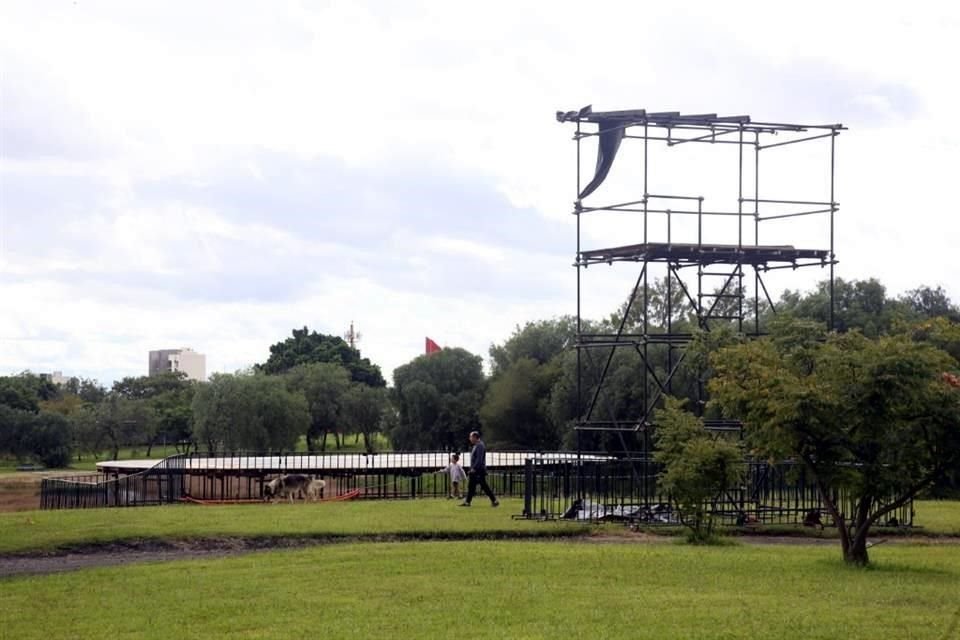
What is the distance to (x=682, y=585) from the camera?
53.4 ft

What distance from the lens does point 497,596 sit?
15.1 m

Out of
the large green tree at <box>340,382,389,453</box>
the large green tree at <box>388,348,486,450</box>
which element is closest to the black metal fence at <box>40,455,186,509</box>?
the large green tree at <box>388,348,486,450</box>

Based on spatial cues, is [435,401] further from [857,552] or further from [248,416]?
[857,552]

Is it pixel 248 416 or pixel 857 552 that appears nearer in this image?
pixel 857 552

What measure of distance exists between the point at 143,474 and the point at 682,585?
2107 centimetres

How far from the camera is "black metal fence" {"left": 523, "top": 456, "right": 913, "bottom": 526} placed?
2583 cm

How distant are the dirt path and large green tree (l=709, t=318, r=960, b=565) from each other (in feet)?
12.1

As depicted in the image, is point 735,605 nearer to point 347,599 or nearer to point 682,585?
point 682,585

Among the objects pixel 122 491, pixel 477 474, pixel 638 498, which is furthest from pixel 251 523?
pixel 122 491

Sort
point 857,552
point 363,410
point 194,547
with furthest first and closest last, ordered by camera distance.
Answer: point 363,410, point 194,547, point 857,552

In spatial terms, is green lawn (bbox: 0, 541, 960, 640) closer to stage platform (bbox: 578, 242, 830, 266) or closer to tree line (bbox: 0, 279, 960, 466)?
stage platform (bbox: 578, 242, 830, 266)

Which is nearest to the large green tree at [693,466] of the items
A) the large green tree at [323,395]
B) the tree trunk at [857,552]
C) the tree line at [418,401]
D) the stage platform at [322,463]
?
the tree trunk at [857,552]

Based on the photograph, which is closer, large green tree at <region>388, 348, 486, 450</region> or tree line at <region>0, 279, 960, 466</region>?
tree line at <region>0, 279, 960, 466</region>

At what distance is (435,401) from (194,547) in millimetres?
54176
